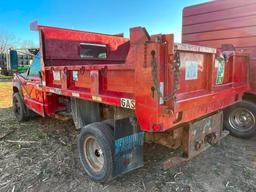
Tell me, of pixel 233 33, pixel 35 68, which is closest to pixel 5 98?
pixel 35 68

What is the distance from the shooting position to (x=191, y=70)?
2.58 meters

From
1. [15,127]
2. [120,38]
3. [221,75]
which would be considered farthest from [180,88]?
[15,127]

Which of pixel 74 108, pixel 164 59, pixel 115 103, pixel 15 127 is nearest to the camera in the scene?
pixel 164 59

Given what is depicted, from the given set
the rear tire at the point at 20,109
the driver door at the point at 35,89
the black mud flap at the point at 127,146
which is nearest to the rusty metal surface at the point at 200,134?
the black mud flap at the point at 127,146

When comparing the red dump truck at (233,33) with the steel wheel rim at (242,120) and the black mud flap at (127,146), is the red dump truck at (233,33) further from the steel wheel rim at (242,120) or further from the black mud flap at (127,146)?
the black mud flap at (127,146)

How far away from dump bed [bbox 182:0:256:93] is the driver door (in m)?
3.51

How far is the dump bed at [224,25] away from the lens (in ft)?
14.5

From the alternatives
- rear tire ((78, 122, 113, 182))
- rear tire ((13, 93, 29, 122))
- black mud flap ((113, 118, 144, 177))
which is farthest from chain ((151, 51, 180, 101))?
rear tire ((13, 93, 29, 122))

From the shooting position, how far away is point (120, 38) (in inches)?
225

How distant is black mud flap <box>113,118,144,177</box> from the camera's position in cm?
278

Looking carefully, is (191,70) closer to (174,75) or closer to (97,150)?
(174,75)

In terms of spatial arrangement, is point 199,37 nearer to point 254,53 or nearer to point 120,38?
point 254,53

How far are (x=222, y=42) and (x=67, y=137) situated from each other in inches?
156

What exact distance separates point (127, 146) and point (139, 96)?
879mm
